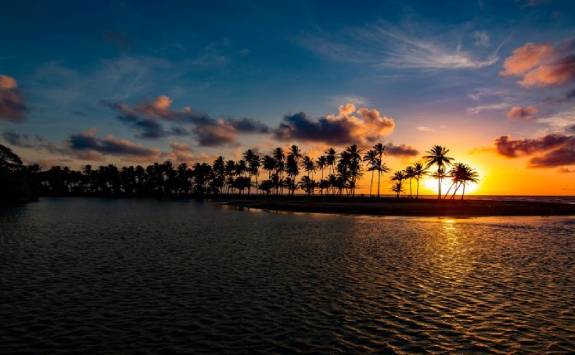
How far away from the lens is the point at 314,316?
1681 cm

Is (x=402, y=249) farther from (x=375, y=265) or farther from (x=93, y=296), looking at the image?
(x=93, y=296)

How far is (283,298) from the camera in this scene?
776 inches

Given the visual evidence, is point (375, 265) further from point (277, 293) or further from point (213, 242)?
point (213, 242)

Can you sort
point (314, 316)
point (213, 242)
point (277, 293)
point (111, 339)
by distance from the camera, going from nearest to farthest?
point (111, 339)
point (314, 316)
point (277, 293)
point (213, 242)

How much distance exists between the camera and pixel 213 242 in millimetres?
42062

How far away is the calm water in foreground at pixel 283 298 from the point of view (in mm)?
13812

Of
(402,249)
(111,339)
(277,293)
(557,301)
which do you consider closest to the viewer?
(111,339)

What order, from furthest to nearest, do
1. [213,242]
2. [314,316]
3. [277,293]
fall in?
[213,242], [277,293], [314,316]

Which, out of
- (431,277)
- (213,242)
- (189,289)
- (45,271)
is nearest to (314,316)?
(189,289)

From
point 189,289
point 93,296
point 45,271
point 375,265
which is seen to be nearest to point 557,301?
point 375,265

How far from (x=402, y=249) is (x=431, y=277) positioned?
12572mm

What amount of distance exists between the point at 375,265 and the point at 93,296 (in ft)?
67.2

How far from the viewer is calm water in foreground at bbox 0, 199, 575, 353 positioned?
544 inches

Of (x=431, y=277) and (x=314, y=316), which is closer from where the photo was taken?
(x=314, y=316)
